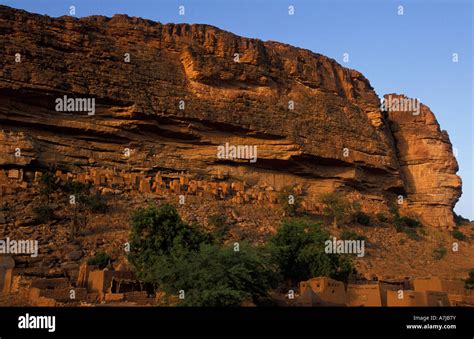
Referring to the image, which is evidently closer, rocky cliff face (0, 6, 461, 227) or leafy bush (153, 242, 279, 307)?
leafy bush (153, 242, 279, 307)

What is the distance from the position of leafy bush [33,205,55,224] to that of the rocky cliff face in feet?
15.8

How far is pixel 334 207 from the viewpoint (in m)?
34.8

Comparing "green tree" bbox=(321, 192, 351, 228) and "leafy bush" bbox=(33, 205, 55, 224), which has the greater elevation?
"green tree" bbox=(321, 192, 351, 228)

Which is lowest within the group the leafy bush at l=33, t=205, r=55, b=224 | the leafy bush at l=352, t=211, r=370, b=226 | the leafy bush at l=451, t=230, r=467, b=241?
the leafy bush at l=33, t=205, r=55, b=224

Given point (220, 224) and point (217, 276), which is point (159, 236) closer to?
point (217, 276)

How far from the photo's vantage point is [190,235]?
865 inches

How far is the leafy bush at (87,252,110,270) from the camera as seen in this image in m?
21.6

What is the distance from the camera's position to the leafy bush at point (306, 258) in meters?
22.6

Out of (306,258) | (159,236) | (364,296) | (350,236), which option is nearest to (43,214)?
(159,236)

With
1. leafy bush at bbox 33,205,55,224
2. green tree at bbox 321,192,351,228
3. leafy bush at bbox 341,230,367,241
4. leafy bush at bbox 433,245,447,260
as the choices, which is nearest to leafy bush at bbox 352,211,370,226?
green tree at bbox 321,192,351,228

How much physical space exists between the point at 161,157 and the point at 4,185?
32.5ft

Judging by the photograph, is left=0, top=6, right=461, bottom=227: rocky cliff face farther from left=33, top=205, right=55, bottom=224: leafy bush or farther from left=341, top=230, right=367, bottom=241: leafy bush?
left=33, top=205, right=55, bottom=224: leafy bush
